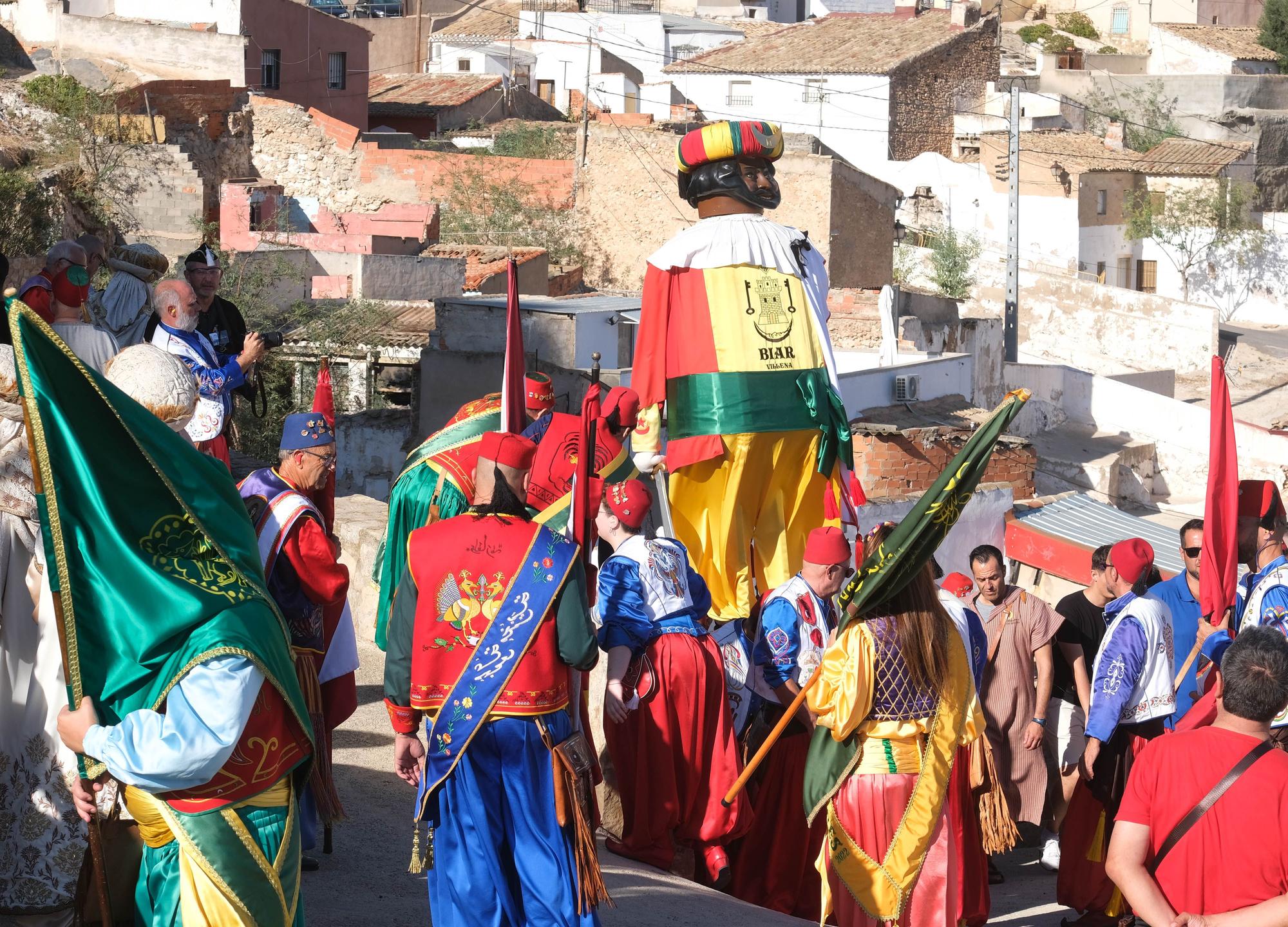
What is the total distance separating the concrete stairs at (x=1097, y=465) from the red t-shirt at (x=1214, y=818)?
57.5ft

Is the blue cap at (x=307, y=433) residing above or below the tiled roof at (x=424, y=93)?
below

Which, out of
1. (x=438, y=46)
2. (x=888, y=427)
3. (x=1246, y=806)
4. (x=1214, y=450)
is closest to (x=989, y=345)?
(x=888, y=427)

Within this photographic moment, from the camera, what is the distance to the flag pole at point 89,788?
3326 millimetres

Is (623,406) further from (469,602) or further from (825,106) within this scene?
(825,106)

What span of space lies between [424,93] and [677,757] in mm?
39477

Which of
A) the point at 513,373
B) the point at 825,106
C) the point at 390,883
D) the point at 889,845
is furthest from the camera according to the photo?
the point at 825,106

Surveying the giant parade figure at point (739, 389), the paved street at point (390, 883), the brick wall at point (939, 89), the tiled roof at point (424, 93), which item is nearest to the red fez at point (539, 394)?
the giant parade figure at point (739, 389)

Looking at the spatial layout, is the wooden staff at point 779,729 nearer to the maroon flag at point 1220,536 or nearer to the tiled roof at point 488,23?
the maroon flag at point 1220,536

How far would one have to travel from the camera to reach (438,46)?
5028 cm

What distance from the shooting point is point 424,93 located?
1708 inches

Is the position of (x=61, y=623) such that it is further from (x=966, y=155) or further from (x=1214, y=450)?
(x=966, y=155)

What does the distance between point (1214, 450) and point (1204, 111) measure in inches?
2181

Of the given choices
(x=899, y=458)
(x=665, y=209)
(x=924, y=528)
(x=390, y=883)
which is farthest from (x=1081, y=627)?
(x=665, y=209)

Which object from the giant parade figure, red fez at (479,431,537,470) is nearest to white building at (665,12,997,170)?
the giant parade figure
